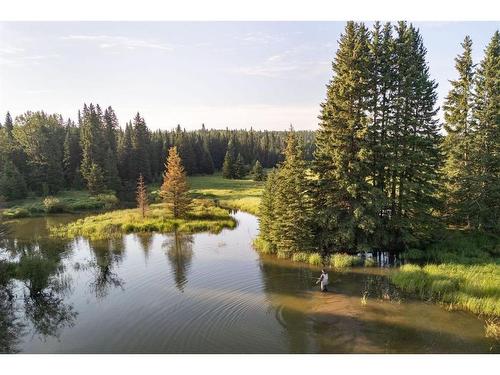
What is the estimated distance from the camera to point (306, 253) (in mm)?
32219

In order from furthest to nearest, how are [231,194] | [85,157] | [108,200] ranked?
[85,157], [231,194], [108,200]

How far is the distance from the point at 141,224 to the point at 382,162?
28.2 metres

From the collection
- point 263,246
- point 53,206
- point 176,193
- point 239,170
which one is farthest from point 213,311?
point 239,170

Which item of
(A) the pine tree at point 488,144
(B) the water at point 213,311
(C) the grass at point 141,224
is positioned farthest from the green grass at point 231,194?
(A) the pine tree at point 488,144

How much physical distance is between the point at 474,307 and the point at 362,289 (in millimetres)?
6344

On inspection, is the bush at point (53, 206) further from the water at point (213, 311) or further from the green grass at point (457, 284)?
the green grass at point (457, 284)

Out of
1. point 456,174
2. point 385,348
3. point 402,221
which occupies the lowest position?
point 385,348

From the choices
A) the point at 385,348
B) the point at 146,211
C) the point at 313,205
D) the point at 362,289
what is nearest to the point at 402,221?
the point at 313,205

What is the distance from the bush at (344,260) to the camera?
2997 centimetres

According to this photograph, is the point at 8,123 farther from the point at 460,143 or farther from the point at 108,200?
the point at 460,143

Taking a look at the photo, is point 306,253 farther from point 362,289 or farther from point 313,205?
point 362,289

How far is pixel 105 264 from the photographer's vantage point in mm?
31312

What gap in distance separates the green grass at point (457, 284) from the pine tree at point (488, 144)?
31.7 ft

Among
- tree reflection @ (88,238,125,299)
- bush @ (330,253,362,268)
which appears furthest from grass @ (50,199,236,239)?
bush @ (330,253,362,268)
